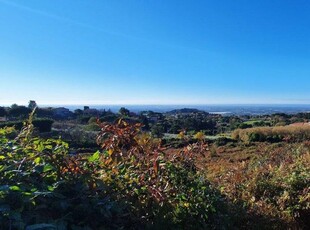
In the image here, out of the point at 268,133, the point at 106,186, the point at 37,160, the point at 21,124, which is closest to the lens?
the point at 37,160

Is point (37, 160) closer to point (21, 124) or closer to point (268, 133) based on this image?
point (21, 124)

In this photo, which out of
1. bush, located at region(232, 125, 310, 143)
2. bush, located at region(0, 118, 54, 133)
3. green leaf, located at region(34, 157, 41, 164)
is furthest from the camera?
bush, located at region(232, 125, 310, 143)

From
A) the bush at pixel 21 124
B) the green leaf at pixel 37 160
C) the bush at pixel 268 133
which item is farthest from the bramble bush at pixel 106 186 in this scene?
the bush at pixel 268 133

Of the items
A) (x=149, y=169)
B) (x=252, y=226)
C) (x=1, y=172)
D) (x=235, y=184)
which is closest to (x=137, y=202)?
(x=149, y=169)

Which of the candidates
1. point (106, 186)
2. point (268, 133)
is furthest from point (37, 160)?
point (268, 133)

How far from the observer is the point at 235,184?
4164mm

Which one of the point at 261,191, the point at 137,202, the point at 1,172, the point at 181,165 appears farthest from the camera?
the point at 261,191

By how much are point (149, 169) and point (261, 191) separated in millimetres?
2081

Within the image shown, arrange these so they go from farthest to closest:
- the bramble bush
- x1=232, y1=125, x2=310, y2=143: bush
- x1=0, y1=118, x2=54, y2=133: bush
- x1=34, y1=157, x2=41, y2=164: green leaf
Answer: x1=232, y1=125, x2=310, y2=143: bush
x1=0, y1=118, x2=54, y2=133: bush
x1=34, y1=157, x2=41, y2=164: green leaf
the bramble bush

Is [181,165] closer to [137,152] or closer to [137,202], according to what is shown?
A: [137,152]

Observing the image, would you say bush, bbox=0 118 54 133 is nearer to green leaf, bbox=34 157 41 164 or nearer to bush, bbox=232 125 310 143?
green leaf, bbox=34 157 41 164

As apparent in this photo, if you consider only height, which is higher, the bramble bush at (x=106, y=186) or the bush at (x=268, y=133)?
the bramble bush at (x=106, y=186)

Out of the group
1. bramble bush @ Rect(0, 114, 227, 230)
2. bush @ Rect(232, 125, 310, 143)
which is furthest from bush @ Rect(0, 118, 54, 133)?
bush @ Rect(232, 125, 310, 143)

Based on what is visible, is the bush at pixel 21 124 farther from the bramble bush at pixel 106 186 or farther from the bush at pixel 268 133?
the bush at pixel 268 133
